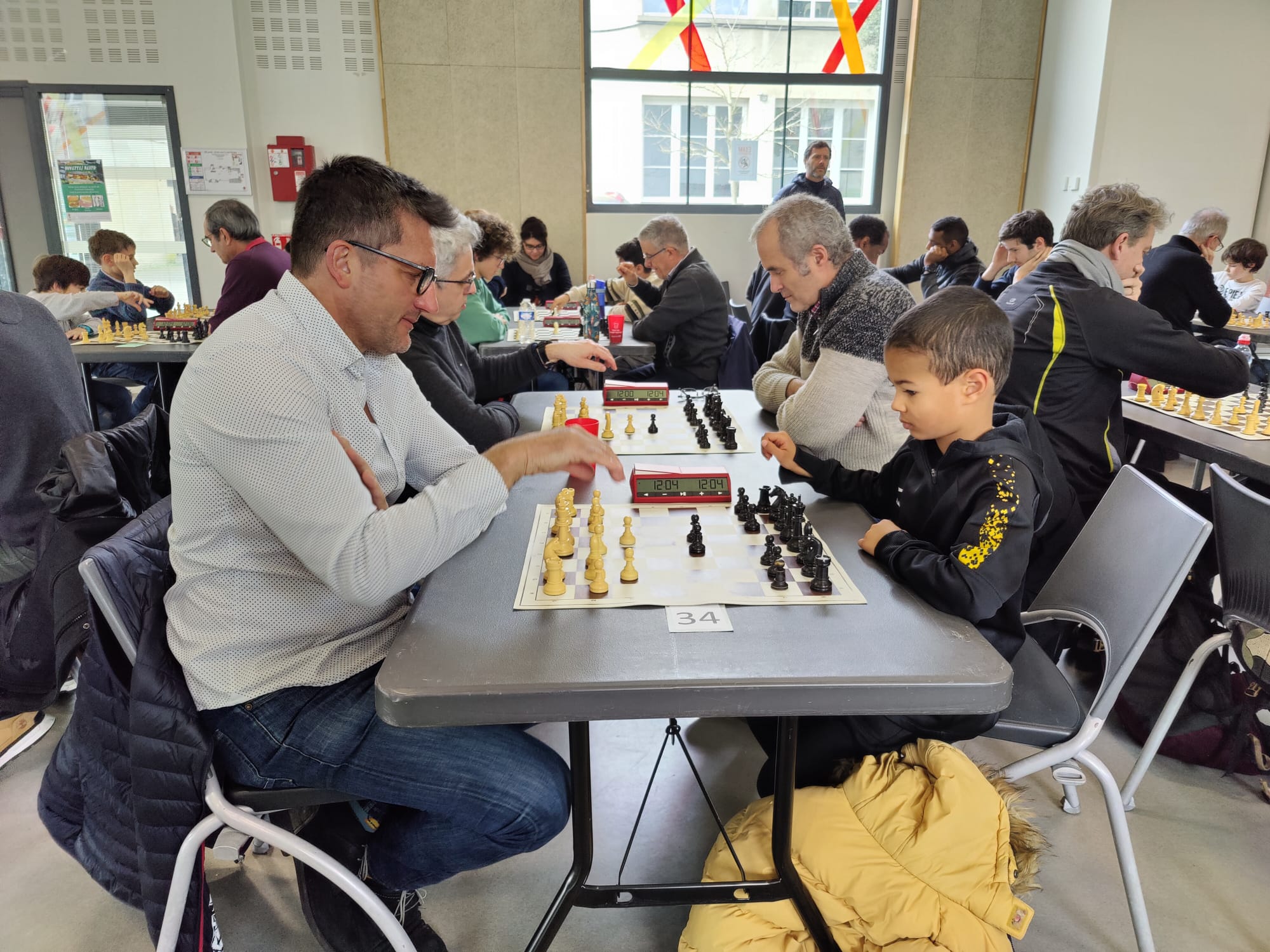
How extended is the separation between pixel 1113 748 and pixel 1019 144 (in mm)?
6885

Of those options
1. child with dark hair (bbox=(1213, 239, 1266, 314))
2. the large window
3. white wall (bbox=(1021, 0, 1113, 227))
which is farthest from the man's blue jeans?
white wall (bbox=(1021, 0, 1113, 227))

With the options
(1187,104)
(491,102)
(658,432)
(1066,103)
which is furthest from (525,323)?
(1187,104)

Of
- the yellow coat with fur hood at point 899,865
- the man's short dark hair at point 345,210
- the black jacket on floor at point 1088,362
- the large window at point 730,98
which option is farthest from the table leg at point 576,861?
the large window at point 730,98

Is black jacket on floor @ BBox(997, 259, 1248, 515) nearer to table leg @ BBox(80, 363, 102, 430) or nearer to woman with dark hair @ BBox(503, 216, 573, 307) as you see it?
table leg @ BBox(80, 363, 102, 430)

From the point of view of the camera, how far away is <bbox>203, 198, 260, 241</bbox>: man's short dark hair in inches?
158

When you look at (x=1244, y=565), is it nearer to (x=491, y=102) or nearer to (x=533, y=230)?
(x=533, y=230)

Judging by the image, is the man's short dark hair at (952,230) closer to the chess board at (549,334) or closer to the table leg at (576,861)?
the chess board at (549,334)

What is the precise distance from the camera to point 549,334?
4758 millimetres

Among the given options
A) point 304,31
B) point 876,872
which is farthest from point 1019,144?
point 876,872

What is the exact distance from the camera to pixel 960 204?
7.82 m

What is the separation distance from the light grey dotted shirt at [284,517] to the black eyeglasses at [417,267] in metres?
0.12

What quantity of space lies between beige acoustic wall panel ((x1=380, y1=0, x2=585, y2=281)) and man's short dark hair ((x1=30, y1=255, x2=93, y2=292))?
3.39 m

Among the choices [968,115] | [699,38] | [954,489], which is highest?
[699,38]

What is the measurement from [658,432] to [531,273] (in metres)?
4.73
